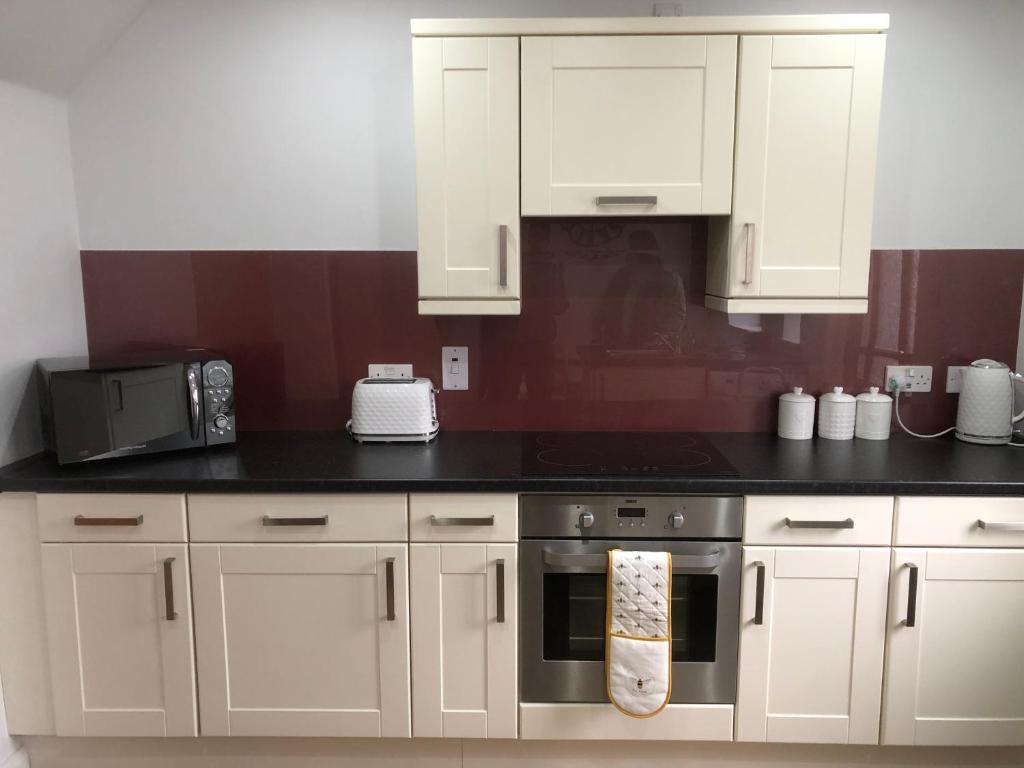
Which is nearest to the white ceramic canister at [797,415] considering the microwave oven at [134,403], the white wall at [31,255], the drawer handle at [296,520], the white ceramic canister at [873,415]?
the white ceramic canister at [873,415]

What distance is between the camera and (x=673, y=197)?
213 cm

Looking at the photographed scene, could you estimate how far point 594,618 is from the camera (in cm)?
210

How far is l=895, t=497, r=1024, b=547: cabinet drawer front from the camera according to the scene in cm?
200

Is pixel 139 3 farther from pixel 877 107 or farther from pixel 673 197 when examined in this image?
pixel 877 107

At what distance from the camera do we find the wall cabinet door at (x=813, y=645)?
6.67ft

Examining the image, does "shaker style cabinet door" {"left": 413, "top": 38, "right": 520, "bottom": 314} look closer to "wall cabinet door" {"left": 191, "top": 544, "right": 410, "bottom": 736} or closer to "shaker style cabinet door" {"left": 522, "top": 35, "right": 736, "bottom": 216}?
"shaker style cabinet door" {"left": 522, "top": 35, "right": 736, "bottom": 216}

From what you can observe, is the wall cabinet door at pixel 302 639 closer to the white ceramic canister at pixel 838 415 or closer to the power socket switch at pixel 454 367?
the power socket switch at pixel 454 367

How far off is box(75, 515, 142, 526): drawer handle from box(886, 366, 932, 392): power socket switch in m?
2.36

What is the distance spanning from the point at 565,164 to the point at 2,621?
80.4 inches

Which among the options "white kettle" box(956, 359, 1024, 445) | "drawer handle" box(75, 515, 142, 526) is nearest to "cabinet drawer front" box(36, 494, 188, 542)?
"drawer handle" box(75, 515, 142, 526)

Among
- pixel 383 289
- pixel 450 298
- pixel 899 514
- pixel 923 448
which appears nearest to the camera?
pixel 899 514

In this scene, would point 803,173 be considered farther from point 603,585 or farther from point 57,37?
point 57,37

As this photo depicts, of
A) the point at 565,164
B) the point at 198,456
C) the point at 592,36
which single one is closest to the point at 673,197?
the point at 565,164

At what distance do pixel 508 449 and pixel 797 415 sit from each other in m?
0.95
